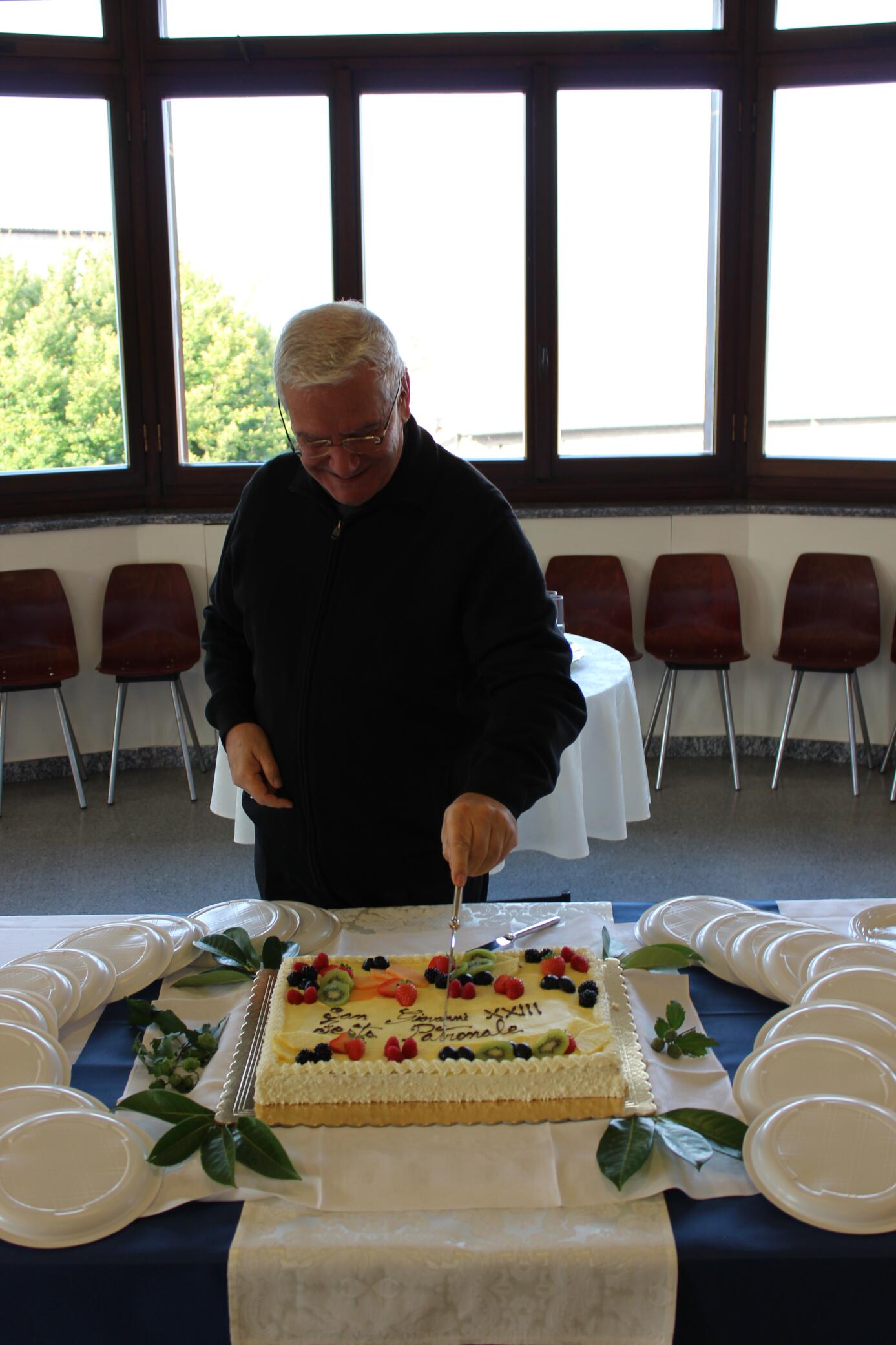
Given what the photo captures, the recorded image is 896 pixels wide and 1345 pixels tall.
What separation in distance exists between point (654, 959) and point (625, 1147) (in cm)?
39

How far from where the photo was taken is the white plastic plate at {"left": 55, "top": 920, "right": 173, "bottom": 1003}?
1513mm

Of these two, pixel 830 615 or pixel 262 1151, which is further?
pixel 830 615

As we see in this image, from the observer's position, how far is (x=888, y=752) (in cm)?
505

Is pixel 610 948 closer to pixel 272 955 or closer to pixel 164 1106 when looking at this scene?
pixel 272 955

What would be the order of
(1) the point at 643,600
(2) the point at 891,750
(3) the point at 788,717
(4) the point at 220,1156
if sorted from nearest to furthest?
1. (4) the point at 220,1156
2. (3) the point at 788,717
3. (2) the point at 891,750
4. (1) the point at 643,600

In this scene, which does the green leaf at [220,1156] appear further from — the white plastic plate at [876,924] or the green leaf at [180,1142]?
the white plastic plate at [876,924]

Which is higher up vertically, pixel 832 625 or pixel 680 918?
pixel 680 918

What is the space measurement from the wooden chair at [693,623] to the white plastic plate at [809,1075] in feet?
12.3

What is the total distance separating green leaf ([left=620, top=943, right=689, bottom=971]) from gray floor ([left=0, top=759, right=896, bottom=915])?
2.25m

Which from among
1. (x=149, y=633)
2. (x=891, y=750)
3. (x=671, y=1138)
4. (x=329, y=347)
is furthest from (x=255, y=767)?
(x=891, y=750)

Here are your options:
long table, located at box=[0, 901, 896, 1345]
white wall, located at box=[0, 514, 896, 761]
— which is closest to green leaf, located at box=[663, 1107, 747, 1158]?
long table, located at box=[0, 901, 896, 1345]

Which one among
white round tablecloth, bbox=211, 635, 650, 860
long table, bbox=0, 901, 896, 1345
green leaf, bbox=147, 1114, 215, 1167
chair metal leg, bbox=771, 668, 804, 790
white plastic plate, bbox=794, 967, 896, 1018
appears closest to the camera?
long table, bbox=0, 901, 896, 1345

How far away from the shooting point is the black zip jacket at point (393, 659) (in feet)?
5.52

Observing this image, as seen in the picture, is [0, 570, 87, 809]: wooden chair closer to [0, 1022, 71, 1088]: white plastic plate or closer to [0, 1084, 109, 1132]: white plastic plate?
[0, 1022, 71, 1088]: white plastic plate
